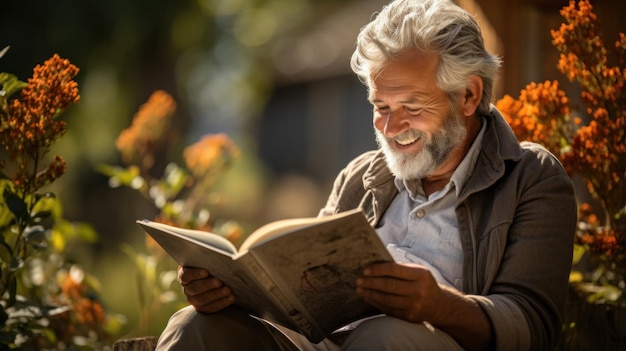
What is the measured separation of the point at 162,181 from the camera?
4852 mm

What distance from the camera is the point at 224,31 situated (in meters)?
13.8

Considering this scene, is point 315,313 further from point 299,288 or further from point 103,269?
point 103,269

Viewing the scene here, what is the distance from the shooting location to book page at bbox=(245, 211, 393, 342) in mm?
A: 2305

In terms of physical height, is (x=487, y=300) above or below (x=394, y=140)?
below

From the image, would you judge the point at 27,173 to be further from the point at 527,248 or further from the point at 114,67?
the point at 114,67

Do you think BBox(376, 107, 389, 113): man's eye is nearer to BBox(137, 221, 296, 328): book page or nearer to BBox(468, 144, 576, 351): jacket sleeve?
BBox(468, 144, 576, 351): jacket sleeve

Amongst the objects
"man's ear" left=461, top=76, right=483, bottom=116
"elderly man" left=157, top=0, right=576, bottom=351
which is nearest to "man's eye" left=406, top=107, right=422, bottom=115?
"elderly man" left=157, top=0, right=576, bottom=351

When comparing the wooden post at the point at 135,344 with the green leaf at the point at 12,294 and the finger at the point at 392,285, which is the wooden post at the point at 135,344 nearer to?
the green leaf at the point at 12,294

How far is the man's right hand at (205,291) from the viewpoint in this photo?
2678 mm

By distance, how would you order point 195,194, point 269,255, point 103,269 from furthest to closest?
point 103,269, point 195,194, point 269,255

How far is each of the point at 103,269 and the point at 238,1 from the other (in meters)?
6.05

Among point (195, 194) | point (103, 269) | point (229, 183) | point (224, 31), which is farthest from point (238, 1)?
point (195, 194)

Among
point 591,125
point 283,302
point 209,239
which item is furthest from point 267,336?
point 591,125

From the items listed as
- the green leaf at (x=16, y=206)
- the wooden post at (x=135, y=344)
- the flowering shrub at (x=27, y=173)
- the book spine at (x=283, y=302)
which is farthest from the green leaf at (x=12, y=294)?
the book spine at (x=283, y=302)
